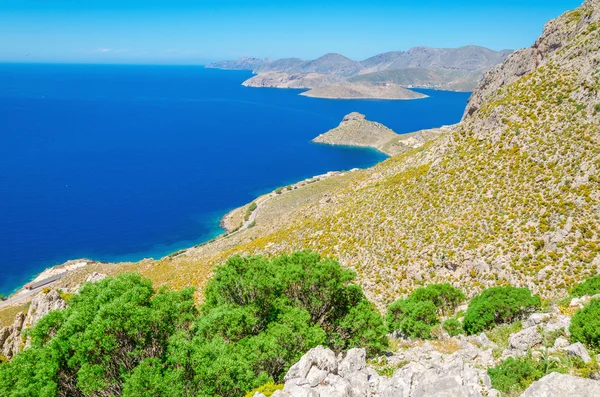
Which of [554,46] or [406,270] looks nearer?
[406,270]

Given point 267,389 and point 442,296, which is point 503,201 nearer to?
point 442,296

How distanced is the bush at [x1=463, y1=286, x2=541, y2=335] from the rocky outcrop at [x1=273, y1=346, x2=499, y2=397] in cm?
853

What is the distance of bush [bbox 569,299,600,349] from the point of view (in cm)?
1630

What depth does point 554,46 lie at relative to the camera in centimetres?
5419

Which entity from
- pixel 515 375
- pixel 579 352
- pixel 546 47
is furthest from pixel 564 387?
pixel 546 47

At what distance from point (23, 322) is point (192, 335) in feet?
126

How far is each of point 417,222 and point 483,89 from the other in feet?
127

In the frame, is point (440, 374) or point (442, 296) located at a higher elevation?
point (440, 374)

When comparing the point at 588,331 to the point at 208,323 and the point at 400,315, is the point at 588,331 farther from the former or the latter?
the point at 208,323

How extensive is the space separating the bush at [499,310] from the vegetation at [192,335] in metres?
6.87

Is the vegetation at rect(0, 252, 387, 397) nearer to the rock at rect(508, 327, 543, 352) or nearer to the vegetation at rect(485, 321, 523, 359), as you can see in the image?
the vegetation at rect(485, 321, 523, 359)

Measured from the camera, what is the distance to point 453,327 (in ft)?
87.4

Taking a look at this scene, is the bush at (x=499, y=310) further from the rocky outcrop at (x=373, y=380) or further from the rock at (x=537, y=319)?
the rocky outcrop at (x=373, y=380)

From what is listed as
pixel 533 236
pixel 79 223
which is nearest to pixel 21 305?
pixel 79 223
